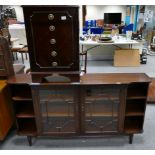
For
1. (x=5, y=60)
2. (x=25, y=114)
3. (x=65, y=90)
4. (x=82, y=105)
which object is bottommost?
(x=25, y=114)

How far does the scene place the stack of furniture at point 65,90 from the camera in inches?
60.9

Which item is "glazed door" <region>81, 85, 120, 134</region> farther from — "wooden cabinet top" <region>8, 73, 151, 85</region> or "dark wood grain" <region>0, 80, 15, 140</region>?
"dark wood grain" <region>0, 80, 15, 140</region>

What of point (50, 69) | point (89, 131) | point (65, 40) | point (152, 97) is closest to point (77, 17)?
point (65, 40)

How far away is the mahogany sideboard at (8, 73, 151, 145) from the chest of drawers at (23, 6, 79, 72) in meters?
0.19

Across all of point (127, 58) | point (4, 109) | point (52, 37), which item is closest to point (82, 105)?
point (52, 37)

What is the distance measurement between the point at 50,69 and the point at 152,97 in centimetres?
197

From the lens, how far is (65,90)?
1776 millimetres

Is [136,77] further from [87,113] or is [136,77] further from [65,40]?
[65,40]

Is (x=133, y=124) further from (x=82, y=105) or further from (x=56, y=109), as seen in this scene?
(x=56, y=109)

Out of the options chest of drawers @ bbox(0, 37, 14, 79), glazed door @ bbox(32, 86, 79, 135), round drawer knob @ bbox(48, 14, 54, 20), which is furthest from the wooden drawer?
glazed door @ bbox(32, 86, 79, 135)

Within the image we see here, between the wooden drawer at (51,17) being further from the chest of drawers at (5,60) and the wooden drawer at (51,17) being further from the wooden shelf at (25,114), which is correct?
the wooden shelf at (25,114)

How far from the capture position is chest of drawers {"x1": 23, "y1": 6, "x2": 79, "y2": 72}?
4.90 ft

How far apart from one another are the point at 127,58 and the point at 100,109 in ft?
10.1

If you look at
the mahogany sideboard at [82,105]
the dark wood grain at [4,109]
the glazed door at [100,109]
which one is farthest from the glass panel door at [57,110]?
the dark wood grain at [4,109]
